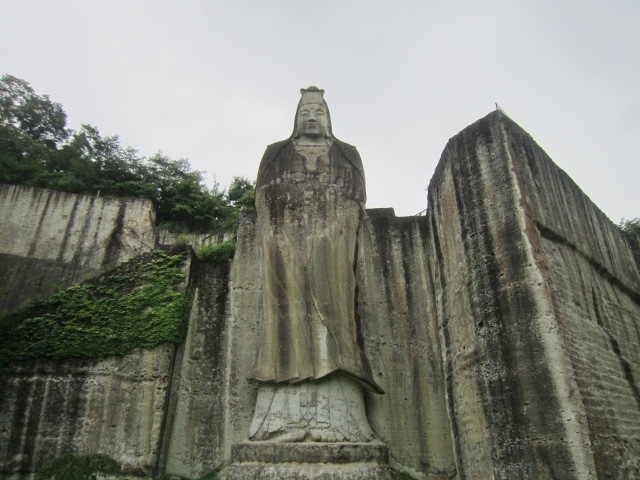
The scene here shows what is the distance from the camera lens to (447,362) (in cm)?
693

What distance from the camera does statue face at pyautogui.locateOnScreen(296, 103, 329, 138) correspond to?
8.28 m

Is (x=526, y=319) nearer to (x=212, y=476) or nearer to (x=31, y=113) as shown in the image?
(x=212, y=476)

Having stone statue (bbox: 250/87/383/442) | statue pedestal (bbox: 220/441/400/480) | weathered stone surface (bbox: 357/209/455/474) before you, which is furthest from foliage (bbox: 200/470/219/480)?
weathered stone surface (bbox: 357/209/455/474)

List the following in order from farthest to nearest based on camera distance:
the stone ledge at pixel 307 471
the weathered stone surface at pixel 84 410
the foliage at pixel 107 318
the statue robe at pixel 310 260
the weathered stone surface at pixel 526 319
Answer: the foliage at pixel 107 318 < the statue robe at pixel 310 260 < the weathered stone surface at pixel 84 410 < the stone ledge at pixel 307 471 < the weathered stone surface at pixel 526 319

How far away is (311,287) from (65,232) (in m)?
16.3

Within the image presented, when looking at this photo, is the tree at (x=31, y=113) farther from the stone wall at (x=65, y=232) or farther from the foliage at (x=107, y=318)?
the foliage at (x=107, y=318)

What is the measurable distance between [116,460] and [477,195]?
5.30m

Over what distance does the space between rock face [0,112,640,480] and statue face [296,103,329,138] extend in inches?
59.0

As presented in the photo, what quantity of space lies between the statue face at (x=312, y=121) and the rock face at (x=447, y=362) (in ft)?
4.91

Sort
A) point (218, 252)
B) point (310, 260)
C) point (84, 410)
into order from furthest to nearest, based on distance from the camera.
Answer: point (218, 252) → point (310, 260) → point (84, 410)

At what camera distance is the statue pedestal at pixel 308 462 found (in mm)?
5637

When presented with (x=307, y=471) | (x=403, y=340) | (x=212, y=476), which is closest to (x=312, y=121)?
(x=403, y=340)

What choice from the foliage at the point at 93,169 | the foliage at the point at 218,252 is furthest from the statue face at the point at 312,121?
the foliage at the point at 93,169

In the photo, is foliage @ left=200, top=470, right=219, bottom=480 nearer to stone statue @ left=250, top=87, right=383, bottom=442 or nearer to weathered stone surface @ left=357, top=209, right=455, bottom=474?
stone statue @ left=250, top=87, right=383, bottom=442
